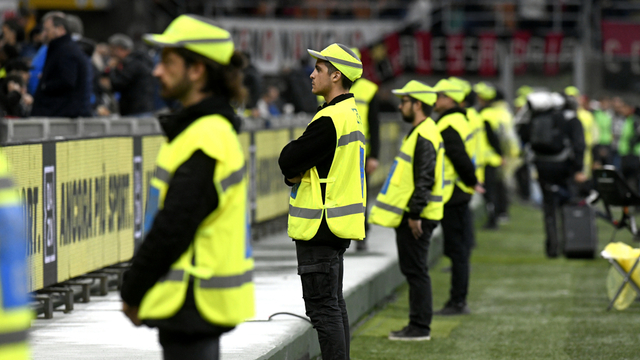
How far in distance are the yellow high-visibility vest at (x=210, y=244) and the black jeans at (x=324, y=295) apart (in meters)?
2.16

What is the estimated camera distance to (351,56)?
233 inches

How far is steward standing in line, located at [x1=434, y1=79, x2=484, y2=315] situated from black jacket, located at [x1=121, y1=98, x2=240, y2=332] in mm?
5808

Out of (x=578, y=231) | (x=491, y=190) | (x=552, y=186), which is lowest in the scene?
(x=578, y=231)

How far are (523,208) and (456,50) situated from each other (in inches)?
311

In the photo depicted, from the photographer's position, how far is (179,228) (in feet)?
11.4

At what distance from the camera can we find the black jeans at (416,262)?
792 centimetres

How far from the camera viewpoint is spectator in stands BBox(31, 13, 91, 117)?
31.5 feet

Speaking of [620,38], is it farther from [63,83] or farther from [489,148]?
[63,83]

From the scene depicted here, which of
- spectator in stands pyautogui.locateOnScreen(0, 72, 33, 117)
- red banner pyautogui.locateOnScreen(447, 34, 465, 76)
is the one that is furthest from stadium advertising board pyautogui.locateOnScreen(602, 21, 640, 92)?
spectator in stands pyautogui.locateOnScreen(0, 72, 33, 117)

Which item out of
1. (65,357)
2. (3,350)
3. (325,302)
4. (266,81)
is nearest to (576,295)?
(325,302)

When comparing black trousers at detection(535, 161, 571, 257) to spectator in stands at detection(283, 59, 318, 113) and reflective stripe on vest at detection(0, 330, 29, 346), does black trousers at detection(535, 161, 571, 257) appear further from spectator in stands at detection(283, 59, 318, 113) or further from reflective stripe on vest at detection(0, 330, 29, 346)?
reflective stripe on vest at detection(0, 330, 29, 346)

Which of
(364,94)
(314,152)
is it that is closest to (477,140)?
(364,94)

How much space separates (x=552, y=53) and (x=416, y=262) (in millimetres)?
22853

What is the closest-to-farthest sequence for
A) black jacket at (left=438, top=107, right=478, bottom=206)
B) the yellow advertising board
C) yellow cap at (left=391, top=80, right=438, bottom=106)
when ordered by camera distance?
the yellow advertising board → yellow cap at (left=391, top=80, right=438, bottom=106) → black jacket at (left=438, top=107, right=478, bottom=206)
